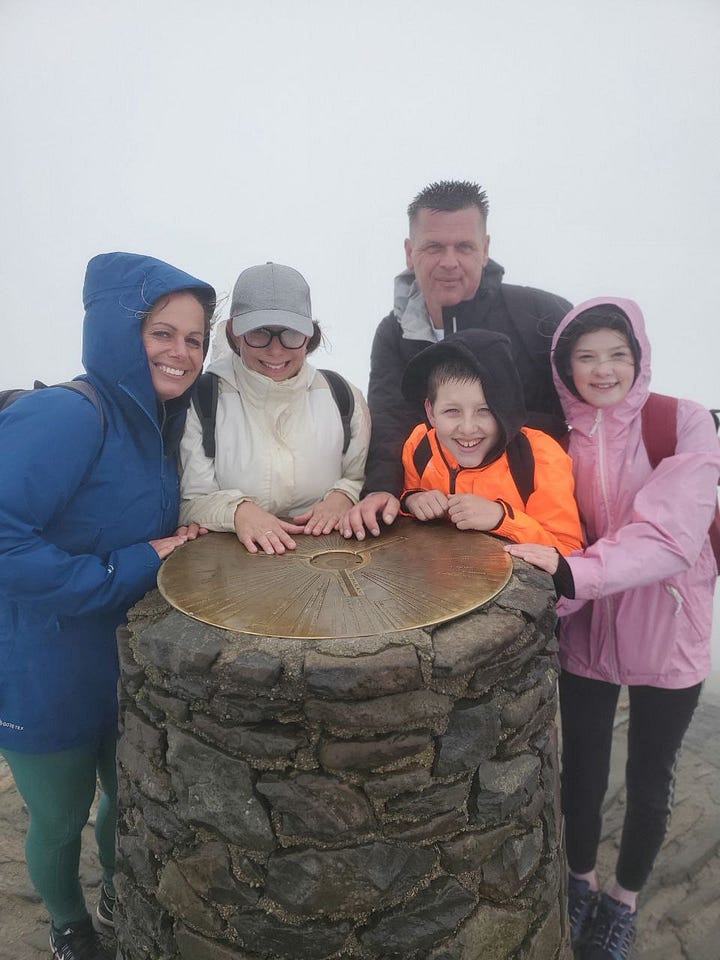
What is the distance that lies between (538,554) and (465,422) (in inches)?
21.8

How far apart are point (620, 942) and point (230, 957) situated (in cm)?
180

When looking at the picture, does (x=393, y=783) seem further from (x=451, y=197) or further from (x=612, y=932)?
(x=451, y=197)

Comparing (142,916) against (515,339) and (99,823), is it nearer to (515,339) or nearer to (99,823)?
(99,823)

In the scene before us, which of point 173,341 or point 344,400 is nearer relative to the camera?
point 173,341

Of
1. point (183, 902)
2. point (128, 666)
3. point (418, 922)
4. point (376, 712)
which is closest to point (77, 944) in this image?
point (183, 902)

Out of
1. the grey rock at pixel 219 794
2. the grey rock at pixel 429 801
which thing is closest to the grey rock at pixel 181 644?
the grey rock at pixel 219 794

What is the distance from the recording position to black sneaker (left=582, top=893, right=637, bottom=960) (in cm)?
260

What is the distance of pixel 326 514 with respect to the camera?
8.10 ft

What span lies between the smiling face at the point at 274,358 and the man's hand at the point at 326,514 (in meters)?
0.52

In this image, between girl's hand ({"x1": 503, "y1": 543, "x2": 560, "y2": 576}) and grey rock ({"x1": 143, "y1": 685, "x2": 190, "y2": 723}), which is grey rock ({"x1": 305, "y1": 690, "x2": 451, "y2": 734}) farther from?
girl's hand ({"x1": 503, "y1": 543, "x2": 560, "y2": 576})

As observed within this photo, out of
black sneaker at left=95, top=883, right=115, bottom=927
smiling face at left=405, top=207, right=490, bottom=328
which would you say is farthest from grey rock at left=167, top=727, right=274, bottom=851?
smiling face at left=405, top=207, right=490, bottom=328

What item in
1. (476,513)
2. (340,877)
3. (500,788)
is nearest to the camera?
(340,877)

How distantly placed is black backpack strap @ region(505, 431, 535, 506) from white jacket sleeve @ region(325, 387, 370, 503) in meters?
0.66

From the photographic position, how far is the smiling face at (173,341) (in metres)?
2.08
